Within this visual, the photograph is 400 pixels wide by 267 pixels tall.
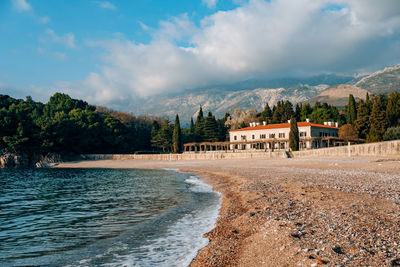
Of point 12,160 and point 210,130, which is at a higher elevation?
point 210,130

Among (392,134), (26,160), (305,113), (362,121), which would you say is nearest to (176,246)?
(392,134)

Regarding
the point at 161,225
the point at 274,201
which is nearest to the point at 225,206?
the point at 274,201

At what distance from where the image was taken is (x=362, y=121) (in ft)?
191

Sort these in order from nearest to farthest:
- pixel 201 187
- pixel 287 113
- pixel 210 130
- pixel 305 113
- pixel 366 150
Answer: pixel 201 187
pixel 366 150
pixel 210 130
pixel 287 113
pixel 305 113

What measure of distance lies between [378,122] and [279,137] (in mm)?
18403

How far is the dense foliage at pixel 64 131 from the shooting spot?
53.5 m

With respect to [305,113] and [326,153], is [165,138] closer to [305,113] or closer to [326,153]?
[305,113]

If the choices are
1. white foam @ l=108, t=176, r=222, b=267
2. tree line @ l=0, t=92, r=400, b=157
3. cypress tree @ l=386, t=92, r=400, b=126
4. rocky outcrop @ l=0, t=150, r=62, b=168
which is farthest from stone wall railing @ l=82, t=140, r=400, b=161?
white foam @ l=108, t=176, r=222, b=267

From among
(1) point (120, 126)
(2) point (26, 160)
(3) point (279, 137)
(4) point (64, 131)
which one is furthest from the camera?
(1) point (120, 126)

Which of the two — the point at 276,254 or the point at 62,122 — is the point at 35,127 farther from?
the point at 276,254

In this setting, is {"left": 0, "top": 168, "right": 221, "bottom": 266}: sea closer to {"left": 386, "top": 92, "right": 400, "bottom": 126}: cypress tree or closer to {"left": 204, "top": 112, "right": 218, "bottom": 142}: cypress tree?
{"left": 386, "top": 92, "right": 400, "bottom": 126}: cypress tree

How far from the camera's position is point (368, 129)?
57875mm

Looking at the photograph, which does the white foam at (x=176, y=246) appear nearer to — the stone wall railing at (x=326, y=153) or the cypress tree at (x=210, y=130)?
the stone wall railing at (x=326, y=153)

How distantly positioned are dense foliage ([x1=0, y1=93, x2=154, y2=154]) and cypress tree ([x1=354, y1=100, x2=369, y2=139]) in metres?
54.9
